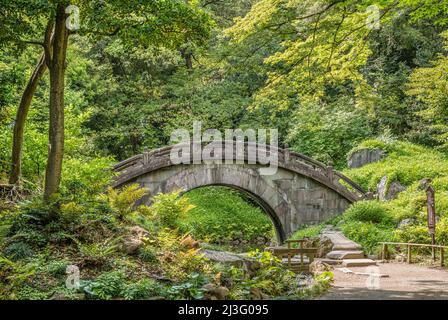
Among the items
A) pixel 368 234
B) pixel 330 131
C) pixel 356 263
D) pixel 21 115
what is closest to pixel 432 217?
pixel 356 263

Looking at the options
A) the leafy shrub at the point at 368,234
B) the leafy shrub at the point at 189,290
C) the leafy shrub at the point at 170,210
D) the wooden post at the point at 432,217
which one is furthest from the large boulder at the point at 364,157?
the leafy shrub at the point at 189,290

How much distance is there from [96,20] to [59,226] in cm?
379

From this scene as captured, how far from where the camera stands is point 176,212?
44.4ft

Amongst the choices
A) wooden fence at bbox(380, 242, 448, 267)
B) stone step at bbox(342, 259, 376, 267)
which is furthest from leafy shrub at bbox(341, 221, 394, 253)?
stone step at bbox(342, 259, 376, 267)

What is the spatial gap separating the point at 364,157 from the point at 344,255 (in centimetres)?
1249

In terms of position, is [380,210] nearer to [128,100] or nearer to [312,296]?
[312,296]

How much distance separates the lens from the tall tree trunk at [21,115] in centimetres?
1184

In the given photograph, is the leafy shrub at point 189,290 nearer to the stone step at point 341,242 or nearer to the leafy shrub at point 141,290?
the leafy shrub at point 141,290

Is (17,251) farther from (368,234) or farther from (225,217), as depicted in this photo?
(225,217)

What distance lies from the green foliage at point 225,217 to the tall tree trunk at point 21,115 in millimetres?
14470

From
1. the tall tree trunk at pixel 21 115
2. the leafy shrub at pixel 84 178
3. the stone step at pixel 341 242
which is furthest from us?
the stone step at pixel 341 242

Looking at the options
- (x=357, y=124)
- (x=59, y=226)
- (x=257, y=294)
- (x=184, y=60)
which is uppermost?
(x=184, y=60)
